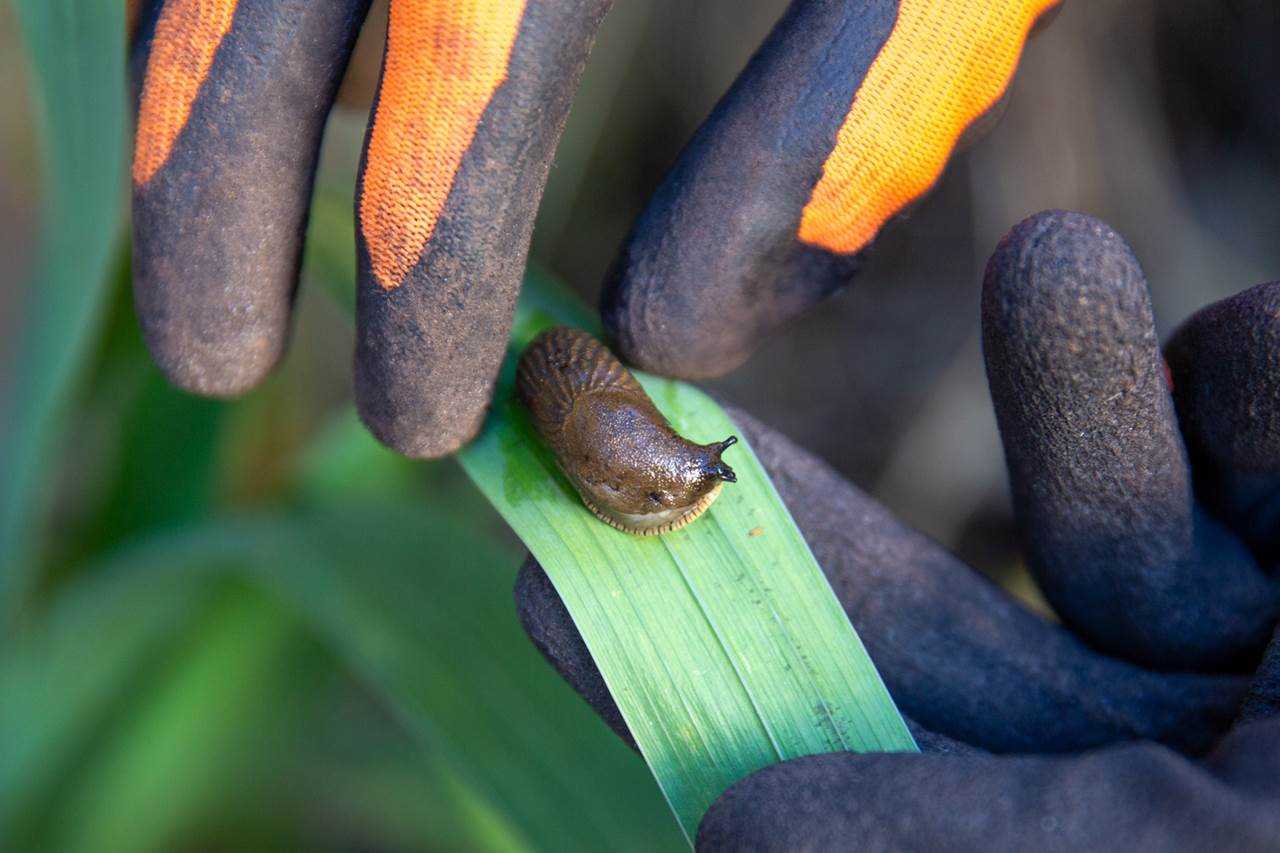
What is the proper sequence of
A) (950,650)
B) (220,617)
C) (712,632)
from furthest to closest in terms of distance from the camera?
(220,617) < (950,650) < (712,632)

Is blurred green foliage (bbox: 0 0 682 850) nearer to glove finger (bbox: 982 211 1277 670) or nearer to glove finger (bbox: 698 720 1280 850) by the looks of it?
glove finger (bbox: 698 720 1280 850)

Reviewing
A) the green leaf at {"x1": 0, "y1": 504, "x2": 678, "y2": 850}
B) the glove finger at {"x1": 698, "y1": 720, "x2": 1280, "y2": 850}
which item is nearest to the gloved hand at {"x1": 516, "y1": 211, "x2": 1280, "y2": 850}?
the glove finger at {"x1": 698, "y1": 720, "x2": 1280, "y2": 850}

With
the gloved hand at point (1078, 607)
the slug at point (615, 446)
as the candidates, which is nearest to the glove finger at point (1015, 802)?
the gloved hand at point (1078, 607)

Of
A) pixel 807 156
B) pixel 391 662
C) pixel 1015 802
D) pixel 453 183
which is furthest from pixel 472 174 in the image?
pixel 1015 802

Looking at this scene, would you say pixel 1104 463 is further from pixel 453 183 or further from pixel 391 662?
pixel 391 662

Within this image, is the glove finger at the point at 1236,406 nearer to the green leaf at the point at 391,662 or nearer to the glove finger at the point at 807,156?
the glove finger at the point at 807,156

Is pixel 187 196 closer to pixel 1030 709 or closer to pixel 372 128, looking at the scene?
pixel 372 128

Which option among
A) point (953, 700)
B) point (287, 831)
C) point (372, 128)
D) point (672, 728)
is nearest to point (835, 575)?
point (953, 700)
